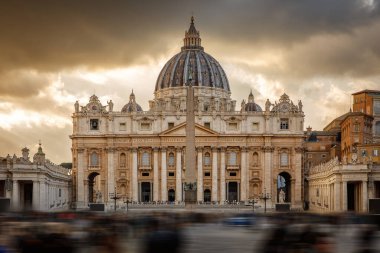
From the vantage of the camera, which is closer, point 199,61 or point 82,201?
point 82,201

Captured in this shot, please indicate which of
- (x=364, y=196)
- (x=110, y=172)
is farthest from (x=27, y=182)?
(x=364, y=196)

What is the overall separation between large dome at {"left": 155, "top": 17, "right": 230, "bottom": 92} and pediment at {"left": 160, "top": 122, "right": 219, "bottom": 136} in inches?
1005

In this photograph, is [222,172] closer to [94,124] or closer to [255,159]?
[255,159]

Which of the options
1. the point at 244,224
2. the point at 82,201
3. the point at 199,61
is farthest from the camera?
the point at 199,61

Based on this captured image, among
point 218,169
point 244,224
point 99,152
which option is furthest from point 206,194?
point 244,224

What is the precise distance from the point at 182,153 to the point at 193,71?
30701 mm

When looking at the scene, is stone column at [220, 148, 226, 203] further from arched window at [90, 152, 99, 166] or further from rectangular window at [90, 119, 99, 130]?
rectangular window at [90, 119, 99, 130]

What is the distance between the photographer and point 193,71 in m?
143

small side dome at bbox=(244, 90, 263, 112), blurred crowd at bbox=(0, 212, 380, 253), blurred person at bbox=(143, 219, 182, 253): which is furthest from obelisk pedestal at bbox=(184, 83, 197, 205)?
small side dome at bbox=(244, 90, 263, 112)

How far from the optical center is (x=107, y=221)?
36.1 m

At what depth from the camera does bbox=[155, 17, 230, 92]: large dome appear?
469 ft

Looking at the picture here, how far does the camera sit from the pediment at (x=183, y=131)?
379 feet

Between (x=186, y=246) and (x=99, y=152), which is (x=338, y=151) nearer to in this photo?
(x=99, y=152)

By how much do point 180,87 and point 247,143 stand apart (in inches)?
1117
